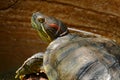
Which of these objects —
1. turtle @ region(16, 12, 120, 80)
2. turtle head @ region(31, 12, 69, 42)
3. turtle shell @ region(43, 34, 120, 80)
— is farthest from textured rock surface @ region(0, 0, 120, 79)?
turtle shell @ region(43, 34, 120, 80)

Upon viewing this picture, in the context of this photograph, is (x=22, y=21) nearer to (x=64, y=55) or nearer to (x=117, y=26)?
(x=117, y=26)

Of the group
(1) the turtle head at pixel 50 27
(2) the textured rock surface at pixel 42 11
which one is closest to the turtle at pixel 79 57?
(1) the turtle head at pixel 50 27

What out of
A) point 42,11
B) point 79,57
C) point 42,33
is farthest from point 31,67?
point 42,11

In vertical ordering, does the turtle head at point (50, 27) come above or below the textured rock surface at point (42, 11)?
above

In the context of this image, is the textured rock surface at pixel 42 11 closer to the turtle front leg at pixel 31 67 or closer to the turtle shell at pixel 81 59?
the turtle front leg at pixel 31 67

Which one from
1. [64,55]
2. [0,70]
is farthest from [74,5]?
[64,55]
